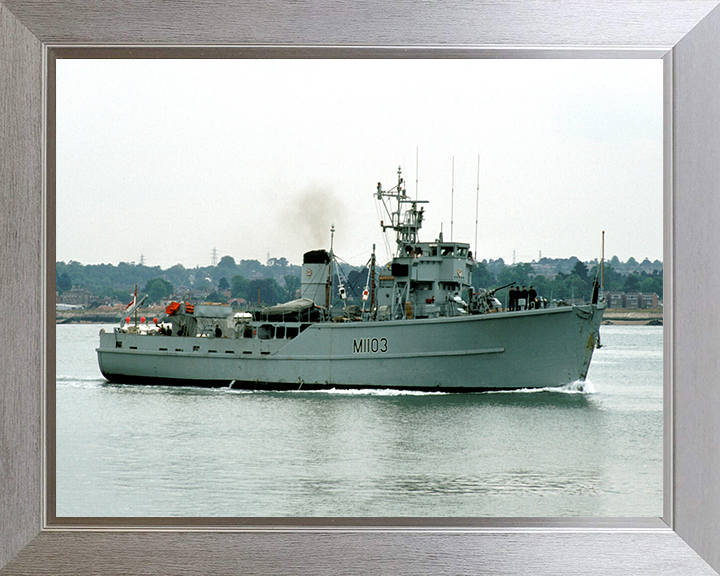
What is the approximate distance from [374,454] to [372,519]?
2783 millimetres

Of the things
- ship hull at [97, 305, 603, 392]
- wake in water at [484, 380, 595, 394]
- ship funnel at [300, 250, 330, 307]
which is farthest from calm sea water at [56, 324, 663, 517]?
ship funnel at [300, 250, 330, 307]

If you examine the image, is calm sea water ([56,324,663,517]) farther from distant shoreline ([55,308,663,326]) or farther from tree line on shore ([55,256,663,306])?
tree line on shore ([55,256,663,306])

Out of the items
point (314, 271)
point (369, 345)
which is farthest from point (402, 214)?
point (369, 345)

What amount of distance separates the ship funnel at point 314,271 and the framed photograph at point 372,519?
264 centimetres

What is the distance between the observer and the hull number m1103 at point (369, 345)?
29.3ft

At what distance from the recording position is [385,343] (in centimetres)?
891

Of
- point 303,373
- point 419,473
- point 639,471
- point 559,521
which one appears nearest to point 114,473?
point 419,473

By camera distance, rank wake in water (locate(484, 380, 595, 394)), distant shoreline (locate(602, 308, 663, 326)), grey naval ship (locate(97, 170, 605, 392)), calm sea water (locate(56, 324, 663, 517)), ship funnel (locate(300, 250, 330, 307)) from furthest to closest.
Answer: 1. grey naval ship (locate(97, 170, 605, 392))
2. wake in water (locate(484, 380, 595, 394))
3. ship funnel (locate(300, 250, 330, 307))
4. calm sea water (locate(56, 324, 663, 517))
5. distant shoreline (locate(602, 308, 663, 326))

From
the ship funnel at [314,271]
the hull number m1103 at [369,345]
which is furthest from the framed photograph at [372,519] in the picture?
the hull number m1103 at [369,345]

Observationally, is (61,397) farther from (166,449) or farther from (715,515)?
(715,515)

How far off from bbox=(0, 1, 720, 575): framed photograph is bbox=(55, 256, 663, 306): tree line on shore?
0.34 metres

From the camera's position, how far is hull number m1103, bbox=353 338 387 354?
352 inches

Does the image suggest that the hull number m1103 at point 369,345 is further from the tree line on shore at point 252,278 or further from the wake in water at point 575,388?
the tree line on shore at point 252,278

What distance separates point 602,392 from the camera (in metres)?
6.44
